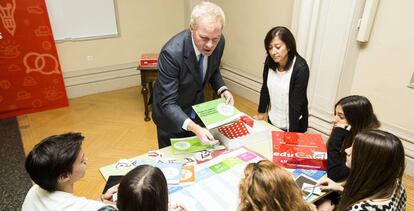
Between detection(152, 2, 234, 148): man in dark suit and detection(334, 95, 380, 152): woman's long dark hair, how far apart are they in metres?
0.75

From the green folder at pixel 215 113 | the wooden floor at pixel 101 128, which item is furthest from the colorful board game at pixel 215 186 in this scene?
the wooden floor at pixel 101 128

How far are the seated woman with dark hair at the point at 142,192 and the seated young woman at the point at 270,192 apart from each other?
13.0 inches

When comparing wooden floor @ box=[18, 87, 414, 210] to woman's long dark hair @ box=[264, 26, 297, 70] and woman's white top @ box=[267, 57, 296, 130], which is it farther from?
woman's long dark hair @ box=[264, 26, 297, 70]

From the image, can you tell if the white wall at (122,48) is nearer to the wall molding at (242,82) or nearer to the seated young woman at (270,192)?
the wall molding at (242,82)

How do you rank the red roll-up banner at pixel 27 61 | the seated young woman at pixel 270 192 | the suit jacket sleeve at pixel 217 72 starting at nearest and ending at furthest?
the seated young woman at pixel 270 192 → the suit jacket sleeve at pixel 217 72 → the red roll-up banner at pixel 27 61

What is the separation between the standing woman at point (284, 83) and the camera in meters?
2.27

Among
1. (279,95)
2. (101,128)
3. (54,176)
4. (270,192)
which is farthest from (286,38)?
(101,128)

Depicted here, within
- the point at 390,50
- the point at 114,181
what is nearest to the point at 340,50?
the point at 390,50

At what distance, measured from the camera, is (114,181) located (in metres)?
1.66

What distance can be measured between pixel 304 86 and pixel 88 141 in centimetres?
258

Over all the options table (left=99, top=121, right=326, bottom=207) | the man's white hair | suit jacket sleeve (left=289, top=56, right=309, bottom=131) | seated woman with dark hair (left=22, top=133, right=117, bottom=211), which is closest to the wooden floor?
table (left=99, top=121, right=326, bottom=207)

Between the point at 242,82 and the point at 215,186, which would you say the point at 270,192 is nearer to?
the point at 215,186

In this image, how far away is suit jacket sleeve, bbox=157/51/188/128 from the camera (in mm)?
1871

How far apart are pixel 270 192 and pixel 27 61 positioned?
405 cm
